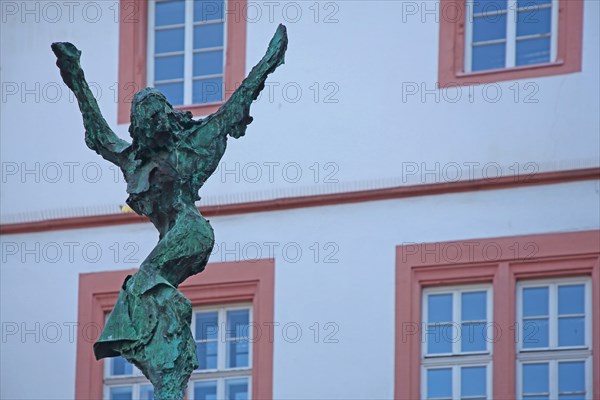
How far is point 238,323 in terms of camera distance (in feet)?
86.8

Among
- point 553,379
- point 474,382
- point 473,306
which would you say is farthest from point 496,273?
point 553,379

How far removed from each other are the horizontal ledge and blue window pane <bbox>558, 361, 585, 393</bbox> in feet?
5.11

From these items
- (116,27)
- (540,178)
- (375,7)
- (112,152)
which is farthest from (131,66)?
(112,152)

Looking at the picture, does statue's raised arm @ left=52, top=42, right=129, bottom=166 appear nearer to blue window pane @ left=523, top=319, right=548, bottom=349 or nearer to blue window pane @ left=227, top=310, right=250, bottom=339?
blue window pane @ left=523, top=319, right=548, bottom=349

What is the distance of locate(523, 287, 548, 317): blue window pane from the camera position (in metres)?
25.2

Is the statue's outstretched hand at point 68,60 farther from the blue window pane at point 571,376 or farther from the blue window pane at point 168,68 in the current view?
the blue window pane at point 168,68

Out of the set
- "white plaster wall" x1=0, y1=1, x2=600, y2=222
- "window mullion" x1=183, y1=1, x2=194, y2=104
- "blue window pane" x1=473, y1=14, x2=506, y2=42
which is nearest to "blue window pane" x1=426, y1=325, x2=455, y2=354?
"white plaster wall" x1=0, y1=1, x2=600, y2=222

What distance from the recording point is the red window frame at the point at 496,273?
82.4ft

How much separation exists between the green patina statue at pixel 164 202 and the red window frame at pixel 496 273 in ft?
33.5

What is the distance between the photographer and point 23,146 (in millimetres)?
27672

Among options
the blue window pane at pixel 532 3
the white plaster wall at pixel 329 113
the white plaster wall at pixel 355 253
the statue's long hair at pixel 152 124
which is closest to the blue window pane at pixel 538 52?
the white plaster wall at pixel 329 113

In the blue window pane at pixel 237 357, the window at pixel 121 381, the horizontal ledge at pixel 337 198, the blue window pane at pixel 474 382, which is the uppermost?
the horizontal ledge at pixel 337 198

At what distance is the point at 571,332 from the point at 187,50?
14.8 ft

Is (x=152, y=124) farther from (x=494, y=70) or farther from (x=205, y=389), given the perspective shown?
(x=205, y=389)
